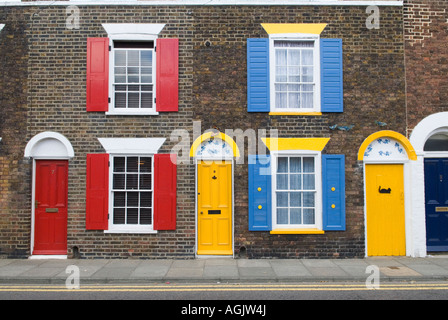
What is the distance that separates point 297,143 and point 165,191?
3.73 meters

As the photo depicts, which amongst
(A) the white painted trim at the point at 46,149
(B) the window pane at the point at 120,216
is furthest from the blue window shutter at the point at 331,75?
(A) the white painted trim at the point at 46,149

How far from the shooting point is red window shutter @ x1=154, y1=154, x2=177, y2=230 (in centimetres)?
985

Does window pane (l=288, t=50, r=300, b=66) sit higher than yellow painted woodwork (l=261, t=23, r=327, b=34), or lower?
lower

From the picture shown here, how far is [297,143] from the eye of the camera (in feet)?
32.9

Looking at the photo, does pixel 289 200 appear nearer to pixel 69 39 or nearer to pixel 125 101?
pixel 125 101

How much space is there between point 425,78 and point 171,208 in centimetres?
770

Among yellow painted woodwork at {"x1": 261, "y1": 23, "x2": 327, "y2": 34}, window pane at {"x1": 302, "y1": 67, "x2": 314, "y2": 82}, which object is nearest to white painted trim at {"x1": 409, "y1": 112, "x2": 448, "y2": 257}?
window pane at {"x1": 302, "y1": 67, "x2": 314, "y2": 82}

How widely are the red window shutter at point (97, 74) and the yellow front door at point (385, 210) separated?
290 inches

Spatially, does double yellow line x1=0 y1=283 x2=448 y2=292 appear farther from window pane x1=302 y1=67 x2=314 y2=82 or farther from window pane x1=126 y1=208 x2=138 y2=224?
window pane x1=302 y1=67 x2=314 y2=82

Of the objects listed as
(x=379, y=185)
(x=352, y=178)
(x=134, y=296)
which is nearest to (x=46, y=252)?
(x=134, y=296)

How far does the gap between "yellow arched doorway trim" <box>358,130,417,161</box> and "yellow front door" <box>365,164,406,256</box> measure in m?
0.42

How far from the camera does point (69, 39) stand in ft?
33.5

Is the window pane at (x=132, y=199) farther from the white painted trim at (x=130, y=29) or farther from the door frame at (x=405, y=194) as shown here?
the door frame at (x=405, y=194)

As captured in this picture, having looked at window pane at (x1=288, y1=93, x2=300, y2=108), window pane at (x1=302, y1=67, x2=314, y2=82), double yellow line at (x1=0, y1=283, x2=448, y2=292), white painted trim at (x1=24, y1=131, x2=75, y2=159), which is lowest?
double yellow line at (x1=0, y1=283, x2=448, y2=292)
